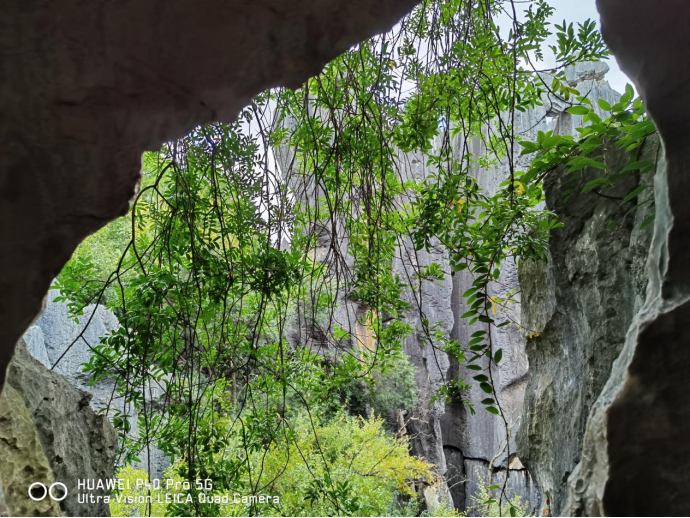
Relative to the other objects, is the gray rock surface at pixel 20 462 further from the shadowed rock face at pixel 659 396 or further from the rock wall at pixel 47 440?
the shadowed rock face at pixel 659 396

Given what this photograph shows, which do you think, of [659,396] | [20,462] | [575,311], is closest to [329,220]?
[575,311]

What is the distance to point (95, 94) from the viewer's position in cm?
109

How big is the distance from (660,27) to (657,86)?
4.8 inches

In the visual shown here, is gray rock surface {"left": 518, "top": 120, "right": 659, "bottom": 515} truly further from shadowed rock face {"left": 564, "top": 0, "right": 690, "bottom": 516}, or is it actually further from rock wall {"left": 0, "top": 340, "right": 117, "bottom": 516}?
rock wall {"left": 0, "top": 340, "right": 117, "bottom": 516}

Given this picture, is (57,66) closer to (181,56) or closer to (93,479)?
(181,56)

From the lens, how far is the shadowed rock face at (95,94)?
3.42 feet

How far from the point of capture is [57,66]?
1067mm

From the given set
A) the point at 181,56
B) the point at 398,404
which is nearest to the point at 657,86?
the point at 181,56

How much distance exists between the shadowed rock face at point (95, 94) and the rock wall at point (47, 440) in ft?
2.35

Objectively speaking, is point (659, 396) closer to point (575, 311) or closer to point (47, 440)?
→ point (575, 311)

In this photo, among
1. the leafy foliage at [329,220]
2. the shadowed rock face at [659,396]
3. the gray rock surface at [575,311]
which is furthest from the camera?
the gray rock surface at [575,311]

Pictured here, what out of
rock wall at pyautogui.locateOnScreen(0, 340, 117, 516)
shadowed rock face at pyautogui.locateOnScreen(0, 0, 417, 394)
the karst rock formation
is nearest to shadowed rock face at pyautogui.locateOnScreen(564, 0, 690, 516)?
the karst rock formation

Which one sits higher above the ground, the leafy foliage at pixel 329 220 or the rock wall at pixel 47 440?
the leafy foliage at pixel 329 220

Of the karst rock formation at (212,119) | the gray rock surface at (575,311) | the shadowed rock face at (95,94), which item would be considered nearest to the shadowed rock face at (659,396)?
the karst rock formation at (212,119)
